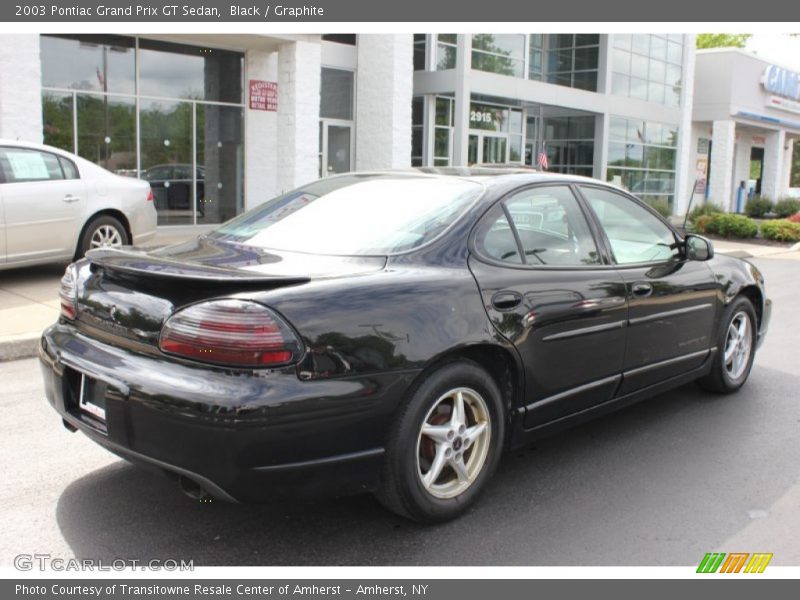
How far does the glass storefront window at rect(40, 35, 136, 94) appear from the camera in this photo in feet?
46.8

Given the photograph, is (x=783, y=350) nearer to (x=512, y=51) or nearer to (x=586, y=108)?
(x=512, y=51)

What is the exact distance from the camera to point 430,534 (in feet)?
11.7

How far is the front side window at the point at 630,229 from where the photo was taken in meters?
4.73

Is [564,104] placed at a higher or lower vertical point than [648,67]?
lower

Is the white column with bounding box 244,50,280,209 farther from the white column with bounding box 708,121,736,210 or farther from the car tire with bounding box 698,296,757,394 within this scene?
the white column with bounding box 708,121,736,210

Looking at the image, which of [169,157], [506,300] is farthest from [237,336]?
[169,157]

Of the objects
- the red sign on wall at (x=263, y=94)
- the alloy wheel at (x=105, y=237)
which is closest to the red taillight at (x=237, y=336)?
the alloy wheel at (x=105, y=237)

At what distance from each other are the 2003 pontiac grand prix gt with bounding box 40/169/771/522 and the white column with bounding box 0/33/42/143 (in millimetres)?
9473

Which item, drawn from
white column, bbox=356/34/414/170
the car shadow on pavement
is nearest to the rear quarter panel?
the car shadow on pavement

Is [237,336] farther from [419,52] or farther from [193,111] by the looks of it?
[419,52]

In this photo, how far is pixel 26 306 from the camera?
26.2ft

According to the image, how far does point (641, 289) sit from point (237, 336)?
2481 mm

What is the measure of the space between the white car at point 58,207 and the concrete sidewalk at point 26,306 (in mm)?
339

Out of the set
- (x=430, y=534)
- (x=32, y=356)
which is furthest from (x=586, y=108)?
(x=430, y=534)
